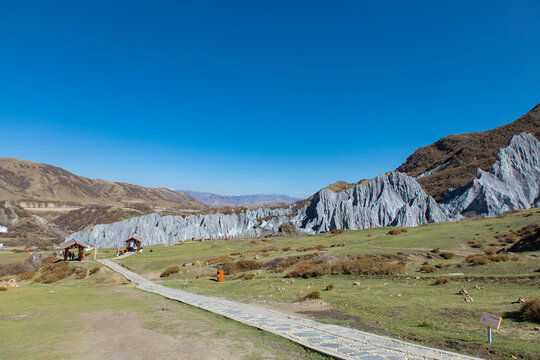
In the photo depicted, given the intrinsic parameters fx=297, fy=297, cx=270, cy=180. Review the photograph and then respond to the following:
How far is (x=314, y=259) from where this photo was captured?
2853 cm

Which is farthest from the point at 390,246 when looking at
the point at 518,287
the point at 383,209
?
the point at 383,209

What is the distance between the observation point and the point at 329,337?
10.2 meters

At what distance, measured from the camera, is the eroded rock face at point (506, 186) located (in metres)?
67.2

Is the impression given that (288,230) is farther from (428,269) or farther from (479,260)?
(479,260)

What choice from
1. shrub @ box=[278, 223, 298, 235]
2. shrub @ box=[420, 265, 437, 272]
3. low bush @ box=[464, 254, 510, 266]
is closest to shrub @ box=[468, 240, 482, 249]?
low bush @ box=[464, 254, 510, 266]

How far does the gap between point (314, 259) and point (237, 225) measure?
91.4m

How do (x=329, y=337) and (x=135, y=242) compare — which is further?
(x=135, y=242)

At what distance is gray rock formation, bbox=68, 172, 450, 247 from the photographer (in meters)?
73.6

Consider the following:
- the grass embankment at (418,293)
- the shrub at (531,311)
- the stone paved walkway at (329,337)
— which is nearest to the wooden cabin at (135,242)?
the grass embankment at (418,293)

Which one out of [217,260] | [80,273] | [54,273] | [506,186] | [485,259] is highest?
[506,186]

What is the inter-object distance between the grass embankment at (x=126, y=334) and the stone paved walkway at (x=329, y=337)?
56 centimetres

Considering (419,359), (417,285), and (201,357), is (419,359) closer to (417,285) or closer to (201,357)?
(201,357)

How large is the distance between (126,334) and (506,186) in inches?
3396

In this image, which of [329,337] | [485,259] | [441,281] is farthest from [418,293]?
[485,259]
